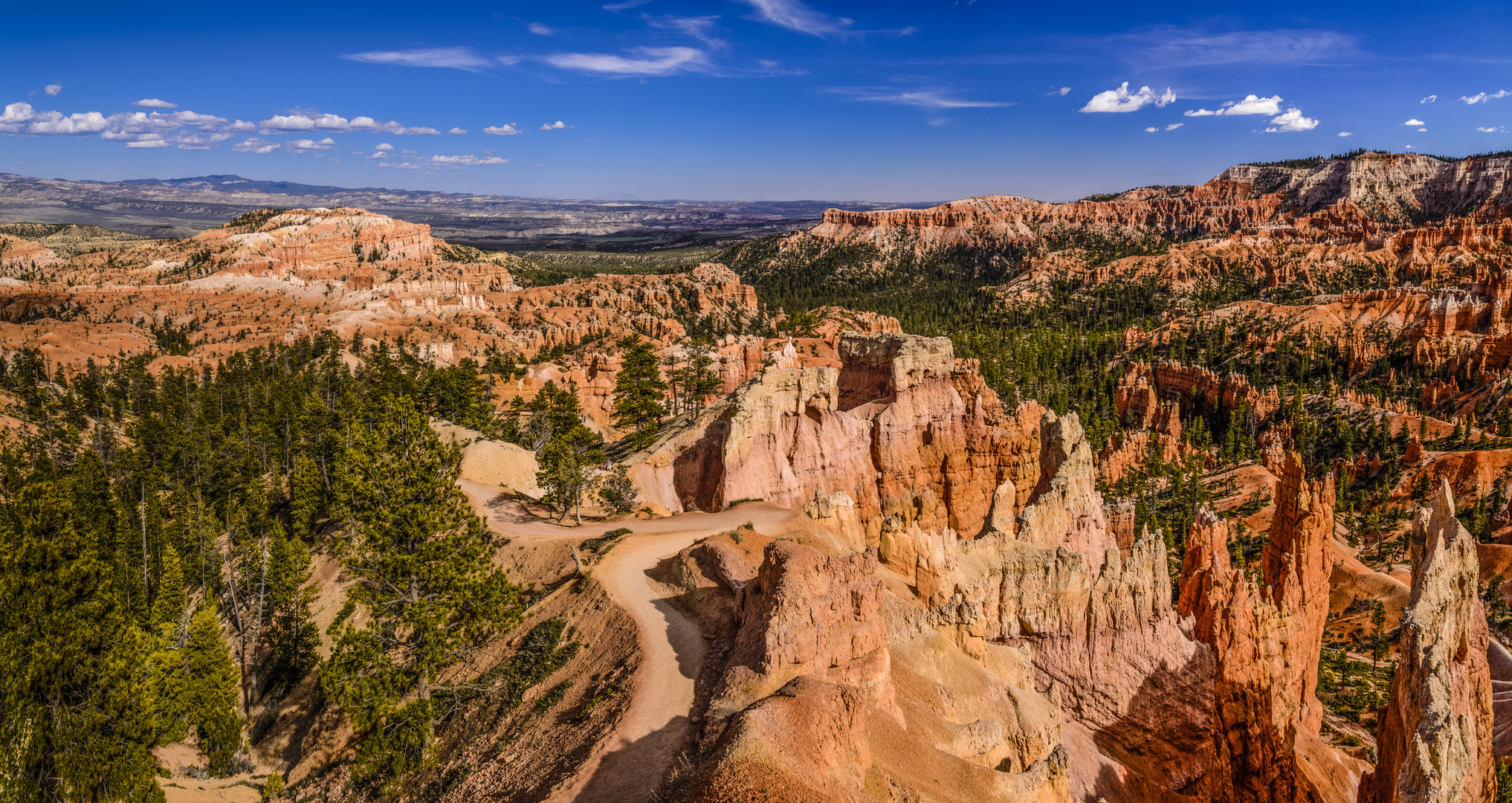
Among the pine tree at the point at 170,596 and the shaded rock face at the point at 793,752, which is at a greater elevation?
the shaded rock face at the point at 793,752

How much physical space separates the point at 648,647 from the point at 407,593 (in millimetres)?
Result: 6889

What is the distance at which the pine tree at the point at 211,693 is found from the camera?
81.6ft

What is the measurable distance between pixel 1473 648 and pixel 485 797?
28.0 meters

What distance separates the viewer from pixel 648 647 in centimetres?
1941

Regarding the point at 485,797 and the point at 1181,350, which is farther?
the point at 1181,350

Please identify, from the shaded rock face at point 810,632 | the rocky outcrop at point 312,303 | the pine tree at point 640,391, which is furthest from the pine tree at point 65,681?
the rocky outcrop at point 312,303

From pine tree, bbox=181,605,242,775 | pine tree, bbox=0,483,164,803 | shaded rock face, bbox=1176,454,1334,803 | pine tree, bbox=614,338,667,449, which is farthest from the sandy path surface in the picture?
pine tree, bbox=614,338,667,449

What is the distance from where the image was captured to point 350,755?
71.6 feet

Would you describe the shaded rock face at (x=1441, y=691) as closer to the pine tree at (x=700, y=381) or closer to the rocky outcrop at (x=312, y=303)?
the pine tree at (x=700, y=381)

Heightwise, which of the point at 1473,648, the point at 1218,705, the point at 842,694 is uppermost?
the point at 842,694

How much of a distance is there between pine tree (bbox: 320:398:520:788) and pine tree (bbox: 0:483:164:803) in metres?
5.65

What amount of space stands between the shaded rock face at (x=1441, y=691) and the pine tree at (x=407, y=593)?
22631 millimetres

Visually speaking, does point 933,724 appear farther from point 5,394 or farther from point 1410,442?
point 5,394

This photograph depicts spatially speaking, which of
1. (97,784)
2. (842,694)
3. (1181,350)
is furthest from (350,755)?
(1181,350)
